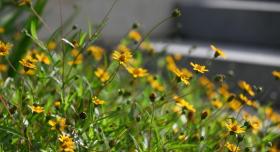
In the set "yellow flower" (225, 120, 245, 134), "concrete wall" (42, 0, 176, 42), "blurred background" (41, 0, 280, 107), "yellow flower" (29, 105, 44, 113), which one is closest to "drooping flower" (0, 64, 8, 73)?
"yellow flower" (29, 105, 44, 113)

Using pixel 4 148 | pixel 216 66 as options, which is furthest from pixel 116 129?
pixel 216 66

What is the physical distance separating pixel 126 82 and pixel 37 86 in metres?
0.70

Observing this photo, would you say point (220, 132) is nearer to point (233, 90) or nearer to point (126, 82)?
point (126, 82)

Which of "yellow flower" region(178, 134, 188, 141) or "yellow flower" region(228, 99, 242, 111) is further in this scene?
"yellow flower" region(228, 99, 242, 111)

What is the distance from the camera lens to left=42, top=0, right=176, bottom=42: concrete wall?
3867 mm

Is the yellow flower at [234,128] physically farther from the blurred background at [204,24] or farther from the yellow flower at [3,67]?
the blurred background at [204,24]

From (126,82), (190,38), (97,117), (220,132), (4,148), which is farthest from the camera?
(190,38)

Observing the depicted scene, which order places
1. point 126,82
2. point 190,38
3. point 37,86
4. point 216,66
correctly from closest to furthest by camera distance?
1. point 37,86
2. point 126,82
3. point 216,66
4. point 190,38

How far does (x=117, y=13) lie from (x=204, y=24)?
75 centimetres

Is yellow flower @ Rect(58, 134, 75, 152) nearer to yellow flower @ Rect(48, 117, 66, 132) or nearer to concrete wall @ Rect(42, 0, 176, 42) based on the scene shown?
yellow flower @ Rect(48, 117, 66, 132)

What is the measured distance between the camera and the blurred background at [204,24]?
3955 millimetres

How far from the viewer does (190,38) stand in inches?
184

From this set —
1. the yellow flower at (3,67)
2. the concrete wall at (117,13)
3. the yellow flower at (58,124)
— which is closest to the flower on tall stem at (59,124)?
the yellow flower at (58,124)

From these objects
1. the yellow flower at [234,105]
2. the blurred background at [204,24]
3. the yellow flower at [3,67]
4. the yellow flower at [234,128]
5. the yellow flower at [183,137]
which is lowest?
the blurred background at [204,24]
